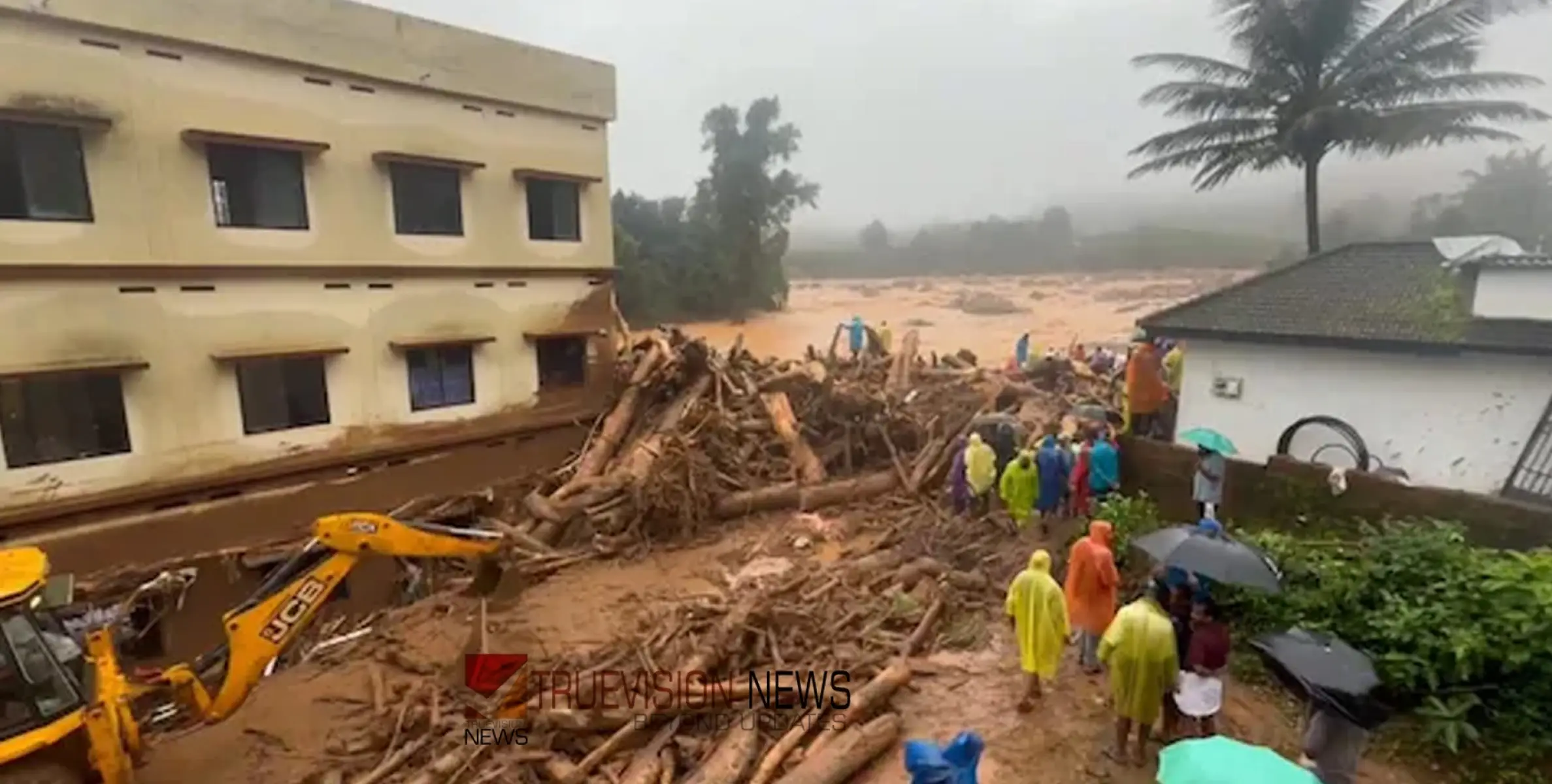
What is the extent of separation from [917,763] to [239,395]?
1264 cm

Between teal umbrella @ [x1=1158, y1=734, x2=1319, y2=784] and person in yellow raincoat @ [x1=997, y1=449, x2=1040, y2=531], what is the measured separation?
23.2 feet

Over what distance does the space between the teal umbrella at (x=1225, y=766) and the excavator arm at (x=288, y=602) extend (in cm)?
689

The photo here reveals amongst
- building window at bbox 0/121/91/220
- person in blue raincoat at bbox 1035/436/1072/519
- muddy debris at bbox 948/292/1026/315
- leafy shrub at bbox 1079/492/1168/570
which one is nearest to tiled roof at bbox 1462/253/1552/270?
leafy shrub at bbox 1079/492/1168/570

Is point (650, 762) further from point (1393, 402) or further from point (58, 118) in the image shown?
point (58, 118)

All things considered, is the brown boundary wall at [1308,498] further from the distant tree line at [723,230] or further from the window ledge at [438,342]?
the distant tree line at [723,230]

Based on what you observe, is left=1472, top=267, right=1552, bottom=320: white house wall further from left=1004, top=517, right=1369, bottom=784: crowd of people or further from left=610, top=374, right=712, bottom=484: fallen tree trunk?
left=610, top=374, right=712, bottom=484: fallen tree trunk

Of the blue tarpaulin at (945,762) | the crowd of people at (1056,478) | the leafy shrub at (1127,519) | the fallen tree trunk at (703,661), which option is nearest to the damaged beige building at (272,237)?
the fallen tree trunk at (703,661)

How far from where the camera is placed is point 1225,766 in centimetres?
378

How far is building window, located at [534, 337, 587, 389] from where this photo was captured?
17047 mm

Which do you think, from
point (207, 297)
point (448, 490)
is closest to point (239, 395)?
point (207, 297)

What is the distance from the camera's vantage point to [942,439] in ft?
53.3

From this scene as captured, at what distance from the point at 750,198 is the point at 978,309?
81.9 ft

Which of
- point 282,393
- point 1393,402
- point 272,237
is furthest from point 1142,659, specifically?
point 272,237

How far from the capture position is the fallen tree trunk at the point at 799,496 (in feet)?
49.2
